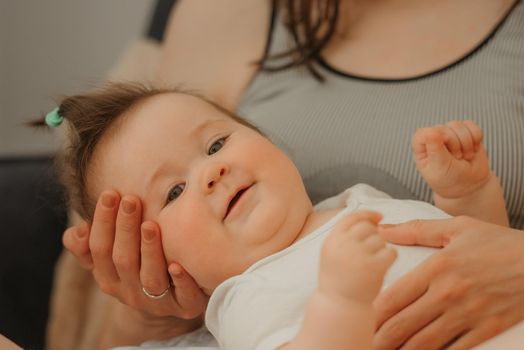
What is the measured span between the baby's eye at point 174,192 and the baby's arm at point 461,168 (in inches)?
13.0

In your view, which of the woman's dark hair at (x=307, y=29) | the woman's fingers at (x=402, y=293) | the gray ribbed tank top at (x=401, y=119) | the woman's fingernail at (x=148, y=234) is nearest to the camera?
the woman's fingers at (x=402, y=293)

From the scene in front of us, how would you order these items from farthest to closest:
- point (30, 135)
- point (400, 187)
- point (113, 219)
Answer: point (30, 135)
point (400, 187)
point (113, 219)

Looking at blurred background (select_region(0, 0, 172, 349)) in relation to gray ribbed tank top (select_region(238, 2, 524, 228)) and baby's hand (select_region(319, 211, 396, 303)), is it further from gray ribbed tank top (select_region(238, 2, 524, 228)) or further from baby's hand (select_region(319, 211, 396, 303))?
baby's hand (select_region(319, 211, 396, 303))

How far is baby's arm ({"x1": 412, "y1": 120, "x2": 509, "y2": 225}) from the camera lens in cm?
95

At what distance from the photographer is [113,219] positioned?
0.93 meters

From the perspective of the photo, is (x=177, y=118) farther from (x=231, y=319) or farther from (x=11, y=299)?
(x=11, y=299)

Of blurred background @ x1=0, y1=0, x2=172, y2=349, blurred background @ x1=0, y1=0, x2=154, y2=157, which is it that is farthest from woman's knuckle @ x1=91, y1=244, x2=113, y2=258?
blurred background @ x1=0, y1=0, x2=154, y2=157

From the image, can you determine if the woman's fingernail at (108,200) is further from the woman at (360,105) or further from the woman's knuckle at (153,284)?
the woman's knuckle at (153,284)

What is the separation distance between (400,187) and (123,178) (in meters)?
0.45

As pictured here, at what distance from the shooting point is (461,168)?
955mm

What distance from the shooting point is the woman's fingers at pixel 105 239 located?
914 mm

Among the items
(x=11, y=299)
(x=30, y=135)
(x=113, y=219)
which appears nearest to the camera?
(x=113, y=219)

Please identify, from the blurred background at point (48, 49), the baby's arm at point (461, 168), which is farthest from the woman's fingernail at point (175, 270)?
the blurred background at point (48, 49)

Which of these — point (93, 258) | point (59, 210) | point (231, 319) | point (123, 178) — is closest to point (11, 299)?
point (59, 210)
